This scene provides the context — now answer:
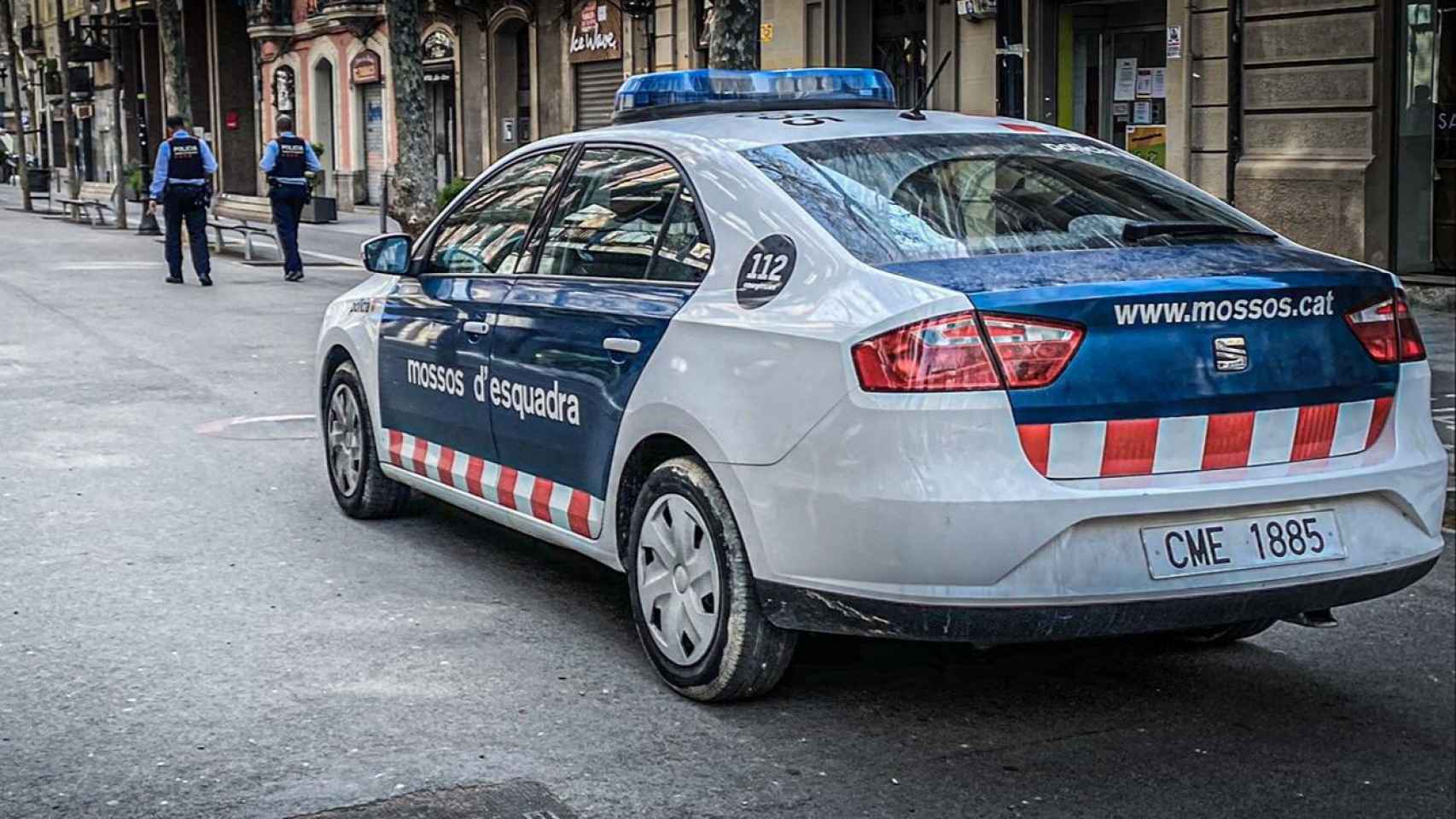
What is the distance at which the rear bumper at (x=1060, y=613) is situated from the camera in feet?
15.0

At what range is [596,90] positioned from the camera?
1315 inches

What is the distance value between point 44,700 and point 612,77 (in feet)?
92.5

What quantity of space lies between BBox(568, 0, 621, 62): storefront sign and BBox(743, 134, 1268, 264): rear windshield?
26.7 meters

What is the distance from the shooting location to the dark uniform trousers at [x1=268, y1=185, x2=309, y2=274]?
22391mm

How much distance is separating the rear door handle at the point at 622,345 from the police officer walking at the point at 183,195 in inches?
648

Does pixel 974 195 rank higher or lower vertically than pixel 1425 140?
lower

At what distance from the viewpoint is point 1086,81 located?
869 inches

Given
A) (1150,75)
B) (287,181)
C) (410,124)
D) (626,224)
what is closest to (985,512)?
(626,224)

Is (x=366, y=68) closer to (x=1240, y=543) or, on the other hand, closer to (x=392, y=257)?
(x=392, y=257)

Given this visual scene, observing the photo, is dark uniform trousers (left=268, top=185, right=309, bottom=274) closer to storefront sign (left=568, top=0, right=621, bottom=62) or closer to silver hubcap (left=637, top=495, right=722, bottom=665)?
storefront sign (left=568, top=0, right=621, bottom=62)

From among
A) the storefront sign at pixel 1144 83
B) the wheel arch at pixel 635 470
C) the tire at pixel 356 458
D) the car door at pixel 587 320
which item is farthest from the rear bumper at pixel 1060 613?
the storefront sign at pixel 1144 83

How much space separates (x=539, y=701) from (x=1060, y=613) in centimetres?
151

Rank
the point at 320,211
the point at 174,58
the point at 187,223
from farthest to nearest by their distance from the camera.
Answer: the point at 174,58 → the point at 320,211 → the point at 187,223

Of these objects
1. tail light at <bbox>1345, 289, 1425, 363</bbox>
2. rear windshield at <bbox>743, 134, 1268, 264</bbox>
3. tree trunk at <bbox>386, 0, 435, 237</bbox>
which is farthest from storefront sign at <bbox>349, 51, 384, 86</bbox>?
tail light at <bbox>1345, 289, 1425, 363</bbox>
